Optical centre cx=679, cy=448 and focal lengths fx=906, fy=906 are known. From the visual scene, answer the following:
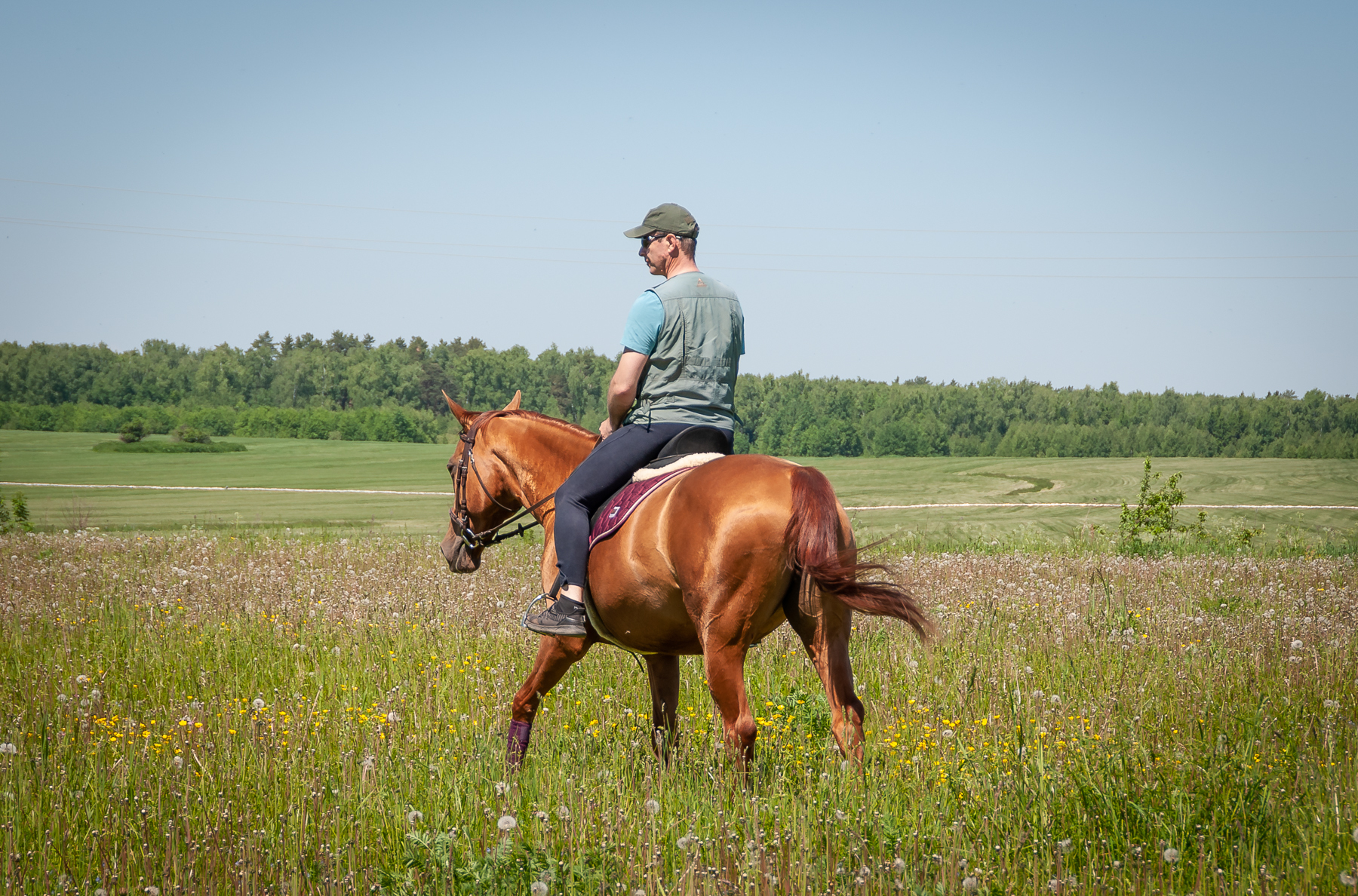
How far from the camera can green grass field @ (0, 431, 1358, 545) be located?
25.8 meters

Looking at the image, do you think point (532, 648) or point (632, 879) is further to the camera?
point (532, 648)

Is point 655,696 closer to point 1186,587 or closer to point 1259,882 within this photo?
point 1259,882

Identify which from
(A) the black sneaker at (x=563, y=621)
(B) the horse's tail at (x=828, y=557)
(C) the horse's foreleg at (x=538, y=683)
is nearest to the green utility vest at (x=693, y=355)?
(B) the horse's tail at (x=828, y=557)

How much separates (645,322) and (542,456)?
1.44 m

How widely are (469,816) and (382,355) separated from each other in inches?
3623

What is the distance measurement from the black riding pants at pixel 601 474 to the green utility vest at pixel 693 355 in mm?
83

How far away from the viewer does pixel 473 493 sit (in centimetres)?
628

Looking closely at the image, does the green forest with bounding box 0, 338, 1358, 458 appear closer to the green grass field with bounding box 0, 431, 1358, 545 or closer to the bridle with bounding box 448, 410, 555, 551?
the green grass field with bounding box 0, 431, 1358, 545

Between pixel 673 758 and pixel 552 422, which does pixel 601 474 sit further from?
pixel 673 758

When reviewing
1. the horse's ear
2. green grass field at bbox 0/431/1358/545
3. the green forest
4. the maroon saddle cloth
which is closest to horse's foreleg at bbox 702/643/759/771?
the maroon saddle cloth

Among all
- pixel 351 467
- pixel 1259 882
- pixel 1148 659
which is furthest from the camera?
pixel 351 467

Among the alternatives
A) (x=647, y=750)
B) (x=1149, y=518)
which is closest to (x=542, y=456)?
(x=647, y=750)

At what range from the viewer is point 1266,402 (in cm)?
5588

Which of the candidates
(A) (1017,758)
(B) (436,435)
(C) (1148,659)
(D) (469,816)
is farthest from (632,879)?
(B) (436,435)
